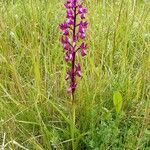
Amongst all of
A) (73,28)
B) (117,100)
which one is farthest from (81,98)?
(73,28)

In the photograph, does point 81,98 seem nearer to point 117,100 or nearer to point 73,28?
point 117,100

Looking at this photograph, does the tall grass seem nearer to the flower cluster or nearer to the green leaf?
the green leaf

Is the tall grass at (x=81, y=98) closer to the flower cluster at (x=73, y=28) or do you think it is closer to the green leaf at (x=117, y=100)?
the green leaf at (x=117, y=100)

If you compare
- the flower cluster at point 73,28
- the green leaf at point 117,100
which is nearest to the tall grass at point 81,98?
the green leaf at point 117,100

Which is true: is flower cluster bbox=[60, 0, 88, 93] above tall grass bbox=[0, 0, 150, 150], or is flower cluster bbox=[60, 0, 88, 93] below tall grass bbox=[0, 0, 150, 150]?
above

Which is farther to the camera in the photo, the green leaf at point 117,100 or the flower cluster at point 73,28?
the green leaf at point 117,100

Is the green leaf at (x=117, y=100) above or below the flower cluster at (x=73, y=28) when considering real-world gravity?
below

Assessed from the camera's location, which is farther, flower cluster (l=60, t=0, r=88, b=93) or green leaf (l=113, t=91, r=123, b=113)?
green leaf (l=113, t=91, r=123, b=113)

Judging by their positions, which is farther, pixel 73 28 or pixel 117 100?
pixel 117 100

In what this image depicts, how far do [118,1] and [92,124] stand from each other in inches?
58.7

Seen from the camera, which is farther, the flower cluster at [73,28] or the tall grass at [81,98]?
the tall grass at [81,98]

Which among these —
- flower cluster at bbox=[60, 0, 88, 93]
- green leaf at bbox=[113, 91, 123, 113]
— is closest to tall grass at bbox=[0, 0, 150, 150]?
green leaf at bbox=[113, 91, 123, 113]

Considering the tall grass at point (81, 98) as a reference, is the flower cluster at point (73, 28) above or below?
above

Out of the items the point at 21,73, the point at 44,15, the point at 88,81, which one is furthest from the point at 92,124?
the point at 44,15
